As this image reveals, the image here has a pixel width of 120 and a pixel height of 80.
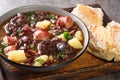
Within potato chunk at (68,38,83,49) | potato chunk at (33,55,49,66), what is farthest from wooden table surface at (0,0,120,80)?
potato chunk at (33,55,49,66)

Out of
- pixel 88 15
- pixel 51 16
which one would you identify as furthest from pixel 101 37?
pixel 51 16

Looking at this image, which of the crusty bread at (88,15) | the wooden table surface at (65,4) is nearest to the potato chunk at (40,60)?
the crusty bread at (88,15)

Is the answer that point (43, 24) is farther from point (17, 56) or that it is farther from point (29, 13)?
point (17, 56)

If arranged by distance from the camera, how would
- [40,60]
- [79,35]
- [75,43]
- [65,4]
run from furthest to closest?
[65,4] < [79,35] < [75,43] < [40,60]

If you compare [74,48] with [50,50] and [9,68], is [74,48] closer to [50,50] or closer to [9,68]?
[50,50]

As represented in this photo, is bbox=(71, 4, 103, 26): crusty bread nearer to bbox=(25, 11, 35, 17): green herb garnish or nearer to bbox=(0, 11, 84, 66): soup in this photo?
bbox=(0, 11, 84, 66): soup

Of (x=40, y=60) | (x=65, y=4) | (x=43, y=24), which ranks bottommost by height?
(x=40, y=60)

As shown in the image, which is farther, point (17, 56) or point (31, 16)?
point (31, 16)

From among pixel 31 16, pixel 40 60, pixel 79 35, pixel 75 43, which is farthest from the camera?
pixel 31 16
